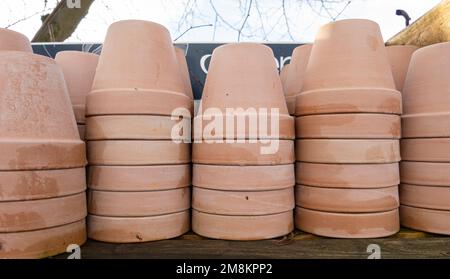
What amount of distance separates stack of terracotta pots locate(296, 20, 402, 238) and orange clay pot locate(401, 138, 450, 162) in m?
0.11

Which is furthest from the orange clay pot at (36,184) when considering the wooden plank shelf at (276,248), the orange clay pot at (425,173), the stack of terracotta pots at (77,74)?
the orange clay pot at (425,173)

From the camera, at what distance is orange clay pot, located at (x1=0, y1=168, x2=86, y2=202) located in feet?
3.86

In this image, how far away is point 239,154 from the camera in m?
1.45

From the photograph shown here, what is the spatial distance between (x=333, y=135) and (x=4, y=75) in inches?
54.7

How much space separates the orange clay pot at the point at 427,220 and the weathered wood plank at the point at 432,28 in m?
0.96

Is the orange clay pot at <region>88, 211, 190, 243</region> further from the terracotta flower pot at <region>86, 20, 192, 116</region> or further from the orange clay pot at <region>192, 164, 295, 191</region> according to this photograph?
the terracotta flower pot at <region>86, 20, 192, 116</region>

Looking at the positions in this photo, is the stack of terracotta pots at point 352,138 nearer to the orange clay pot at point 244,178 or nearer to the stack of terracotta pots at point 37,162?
the orange clay pot at point 244,178

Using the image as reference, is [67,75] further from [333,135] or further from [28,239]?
[333,135]

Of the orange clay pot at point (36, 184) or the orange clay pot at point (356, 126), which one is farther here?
the orange clay pot at point (356, 126)

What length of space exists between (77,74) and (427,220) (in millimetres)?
1926

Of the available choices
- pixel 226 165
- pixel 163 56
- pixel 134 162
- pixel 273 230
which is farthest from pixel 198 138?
pixel 273 230

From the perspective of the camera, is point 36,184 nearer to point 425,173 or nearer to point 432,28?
point 425,173

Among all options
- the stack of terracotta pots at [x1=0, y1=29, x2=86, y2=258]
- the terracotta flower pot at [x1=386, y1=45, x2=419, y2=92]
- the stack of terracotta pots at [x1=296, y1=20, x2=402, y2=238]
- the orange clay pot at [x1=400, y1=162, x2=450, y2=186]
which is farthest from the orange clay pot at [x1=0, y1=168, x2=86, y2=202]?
the terracotta flower pot at [x1=386, y1=45, x2=419, y2=92]

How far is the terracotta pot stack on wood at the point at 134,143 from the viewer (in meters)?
1.44
